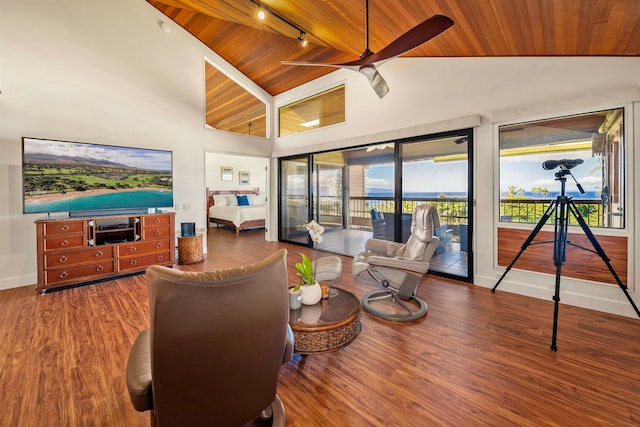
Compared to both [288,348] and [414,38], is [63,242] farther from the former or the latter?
[414,38]

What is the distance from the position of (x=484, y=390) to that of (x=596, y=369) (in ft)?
2.97

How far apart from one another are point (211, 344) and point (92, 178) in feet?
13.9

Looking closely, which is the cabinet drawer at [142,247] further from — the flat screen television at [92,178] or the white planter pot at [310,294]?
the white planter pot at [310,294]

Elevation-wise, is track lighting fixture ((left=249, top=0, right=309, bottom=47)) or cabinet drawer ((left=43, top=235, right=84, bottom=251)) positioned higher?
track lighting fixture ((left=249, top=0, right=309, bottom=47))

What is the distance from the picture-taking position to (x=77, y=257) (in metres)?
3.58

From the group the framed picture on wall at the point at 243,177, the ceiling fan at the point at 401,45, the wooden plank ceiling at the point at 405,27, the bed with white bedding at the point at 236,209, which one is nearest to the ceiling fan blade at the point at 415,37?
the ceiling fan at the point at 401,45

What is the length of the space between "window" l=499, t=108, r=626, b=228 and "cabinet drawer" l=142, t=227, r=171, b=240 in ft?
16.0

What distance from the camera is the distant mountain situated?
3.50 meters

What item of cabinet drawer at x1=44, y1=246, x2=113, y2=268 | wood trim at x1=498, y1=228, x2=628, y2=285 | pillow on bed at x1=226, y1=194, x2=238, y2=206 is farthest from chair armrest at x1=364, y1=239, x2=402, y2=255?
pillow on bed at x1=226, y1=194, x2=238, y2=206

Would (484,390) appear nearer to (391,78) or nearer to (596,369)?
(596,369)

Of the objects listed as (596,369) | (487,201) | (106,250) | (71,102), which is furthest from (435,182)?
(71,102)

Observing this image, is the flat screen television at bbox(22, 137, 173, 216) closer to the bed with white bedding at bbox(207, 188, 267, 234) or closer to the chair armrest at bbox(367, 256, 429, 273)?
the bed with white bedding at bbox(207, 188, 267, 234)

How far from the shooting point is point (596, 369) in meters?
1.89

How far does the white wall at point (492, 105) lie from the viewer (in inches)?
106
